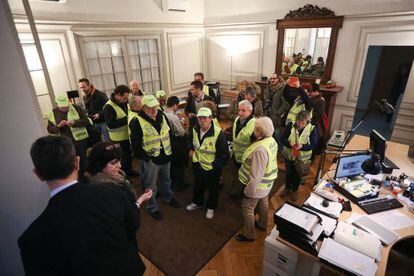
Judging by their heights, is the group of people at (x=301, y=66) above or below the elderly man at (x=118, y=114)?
above

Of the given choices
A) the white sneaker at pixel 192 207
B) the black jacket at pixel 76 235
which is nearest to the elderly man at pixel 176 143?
the white sneaker at pixel 192 207

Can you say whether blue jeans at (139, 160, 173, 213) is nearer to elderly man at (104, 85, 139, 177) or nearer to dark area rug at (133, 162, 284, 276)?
dark area rug at (133, 162, 284, 276)

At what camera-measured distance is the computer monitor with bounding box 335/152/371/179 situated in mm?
2450

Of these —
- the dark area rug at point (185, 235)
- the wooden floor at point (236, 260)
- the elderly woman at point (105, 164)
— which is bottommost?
the wooden floor at point (236, 260)

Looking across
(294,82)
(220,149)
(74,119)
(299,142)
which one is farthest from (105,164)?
(294,82)

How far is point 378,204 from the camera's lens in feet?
7.34

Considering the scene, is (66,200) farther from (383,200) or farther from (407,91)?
(407,91)

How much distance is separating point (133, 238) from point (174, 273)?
3.58ft

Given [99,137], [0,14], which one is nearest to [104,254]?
[0,14]

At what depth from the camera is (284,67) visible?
5.66 meters

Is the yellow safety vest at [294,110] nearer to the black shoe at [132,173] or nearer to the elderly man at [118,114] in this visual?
the elderly man at [118,114]

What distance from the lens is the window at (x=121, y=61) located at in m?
4.86

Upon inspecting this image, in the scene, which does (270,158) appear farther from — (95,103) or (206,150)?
(95,103)

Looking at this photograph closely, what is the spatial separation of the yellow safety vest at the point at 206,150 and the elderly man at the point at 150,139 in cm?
35
